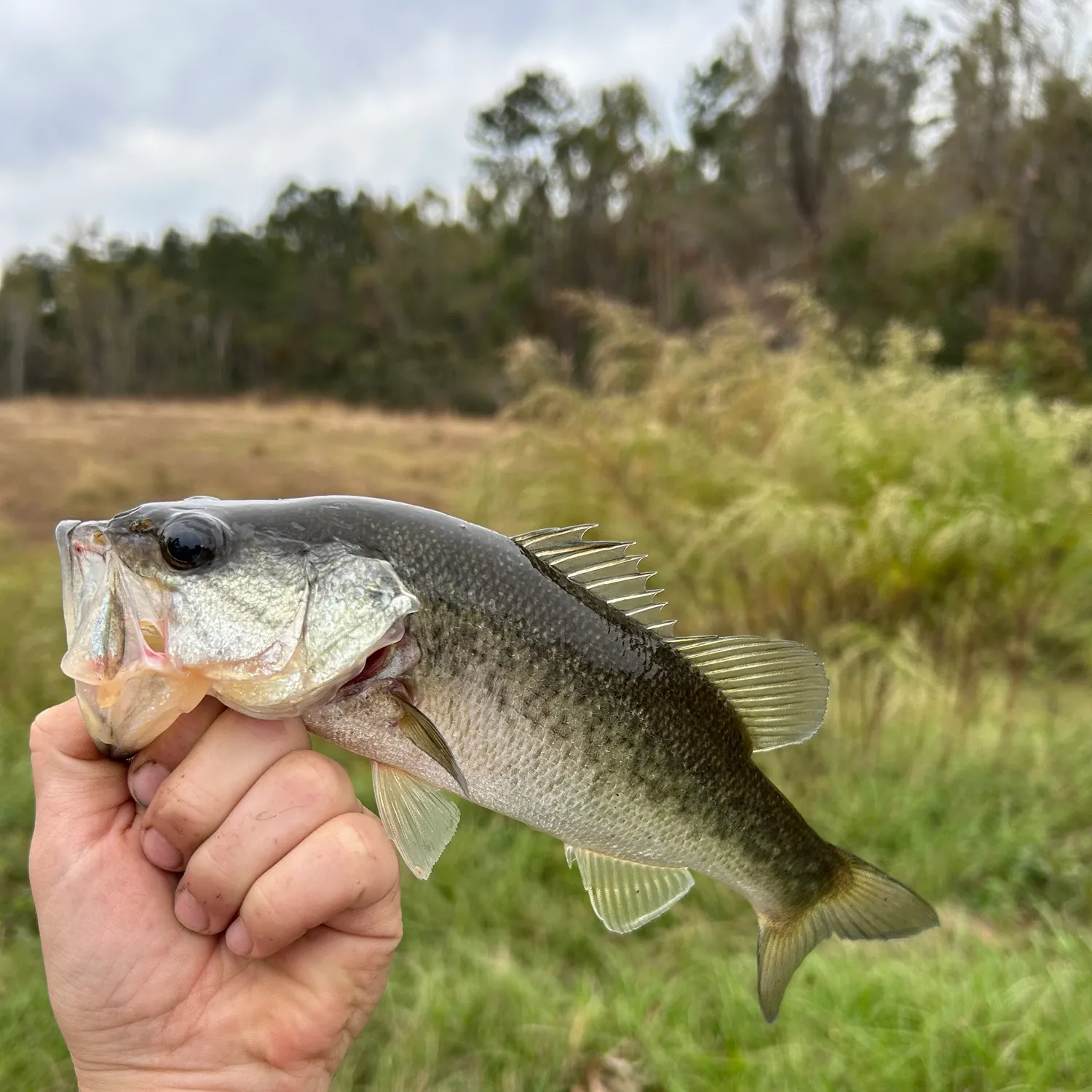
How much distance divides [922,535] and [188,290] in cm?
4164

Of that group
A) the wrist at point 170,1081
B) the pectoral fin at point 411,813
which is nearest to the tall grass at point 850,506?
the pectoral fin at point 411,813

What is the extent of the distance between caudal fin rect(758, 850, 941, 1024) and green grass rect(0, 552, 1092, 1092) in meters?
1.34

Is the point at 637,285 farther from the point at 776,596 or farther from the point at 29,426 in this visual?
the point at 776,596

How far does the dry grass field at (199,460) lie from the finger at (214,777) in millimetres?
5451

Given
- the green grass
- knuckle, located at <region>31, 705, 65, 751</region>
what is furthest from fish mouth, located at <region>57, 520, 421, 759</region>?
the green grass

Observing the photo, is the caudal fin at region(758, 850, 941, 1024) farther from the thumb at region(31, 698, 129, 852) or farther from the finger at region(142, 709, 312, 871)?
the thumb at region(31, 698, 129, 852)

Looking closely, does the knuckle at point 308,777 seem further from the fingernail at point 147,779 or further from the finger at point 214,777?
the fingernail at point 147,779

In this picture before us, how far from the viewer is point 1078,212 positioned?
16.9 meters

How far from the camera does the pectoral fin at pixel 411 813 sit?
1.42m

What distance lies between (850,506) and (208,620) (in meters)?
4.61

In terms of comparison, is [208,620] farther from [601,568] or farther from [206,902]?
[601,568]

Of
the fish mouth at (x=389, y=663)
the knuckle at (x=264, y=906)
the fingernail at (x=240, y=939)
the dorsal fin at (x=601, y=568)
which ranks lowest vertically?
the fingernail at (x=240, y=939)

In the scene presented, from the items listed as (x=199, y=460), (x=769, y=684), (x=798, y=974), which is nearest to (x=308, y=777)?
(x=769, y=684)

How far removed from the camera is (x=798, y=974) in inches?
128
